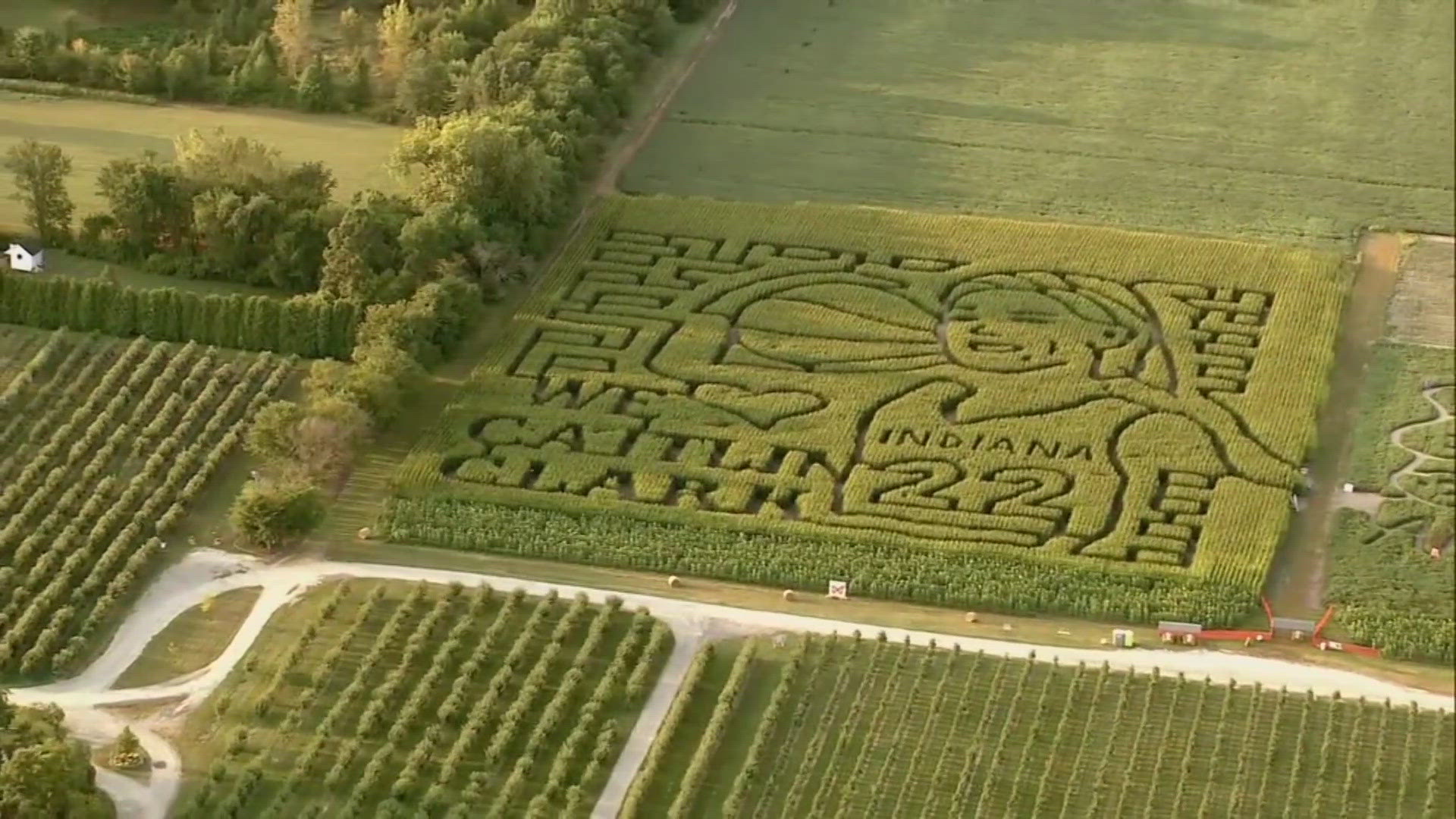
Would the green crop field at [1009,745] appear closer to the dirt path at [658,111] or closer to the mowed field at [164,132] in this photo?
the dirt path at [658,111]

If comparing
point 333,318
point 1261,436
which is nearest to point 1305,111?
point 1261,436

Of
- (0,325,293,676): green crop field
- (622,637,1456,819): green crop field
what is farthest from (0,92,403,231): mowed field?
(622,637,1456,819): green crop field

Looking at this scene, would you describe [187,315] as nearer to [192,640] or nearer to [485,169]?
[485,169]

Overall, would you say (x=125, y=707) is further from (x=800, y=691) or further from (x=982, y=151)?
(x=982, y=151)

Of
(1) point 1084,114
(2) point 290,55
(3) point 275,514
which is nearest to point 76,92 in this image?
(2) point 290,55

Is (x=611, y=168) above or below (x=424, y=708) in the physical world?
below

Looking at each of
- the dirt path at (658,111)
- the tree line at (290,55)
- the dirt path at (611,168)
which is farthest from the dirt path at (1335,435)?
the tree line at (290,55)
